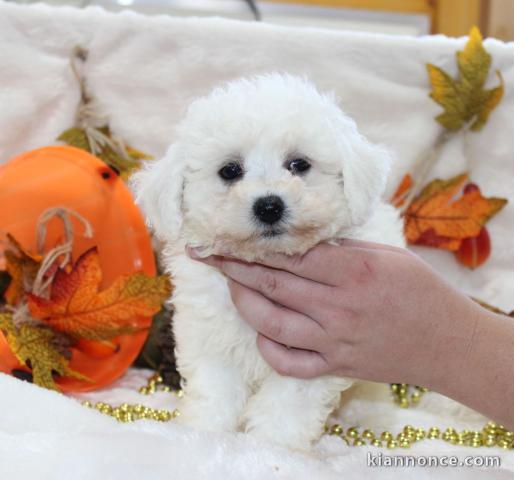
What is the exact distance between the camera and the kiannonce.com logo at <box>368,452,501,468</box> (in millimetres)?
1465

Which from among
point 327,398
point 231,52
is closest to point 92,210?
point 231,52

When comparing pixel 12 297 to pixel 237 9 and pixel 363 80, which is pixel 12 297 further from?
pixel 237 9

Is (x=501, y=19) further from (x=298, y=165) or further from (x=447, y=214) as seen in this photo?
(x=298, y=165)

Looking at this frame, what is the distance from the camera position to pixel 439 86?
8.17 feet

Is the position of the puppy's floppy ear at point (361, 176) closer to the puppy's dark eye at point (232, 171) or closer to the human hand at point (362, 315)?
the human hand at point (362, 315)

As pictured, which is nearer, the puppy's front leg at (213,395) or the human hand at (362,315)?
the human hand at (362,315)

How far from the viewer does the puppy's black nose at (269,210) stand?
1471 mm

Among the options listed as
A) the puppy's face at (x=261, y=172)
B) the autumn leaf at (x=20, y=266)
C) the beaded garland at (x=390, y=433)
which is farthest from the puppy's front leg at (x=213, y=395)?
the autumn leaf at (x=20, y=266)

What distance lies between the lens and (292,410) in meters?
1.66

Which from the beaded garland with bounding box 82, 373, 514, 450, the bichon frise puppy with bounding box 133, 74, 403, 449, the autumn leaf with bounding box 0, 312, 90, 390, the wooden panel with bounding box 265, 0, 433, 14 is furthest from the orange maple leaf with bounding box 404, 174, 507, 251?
the wooden panel with bounding box 265, 0, 433, 14

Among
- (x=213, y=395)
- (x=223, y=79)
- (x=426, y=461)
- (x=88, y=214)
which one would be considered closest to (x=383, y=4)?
(x=223, y=79)

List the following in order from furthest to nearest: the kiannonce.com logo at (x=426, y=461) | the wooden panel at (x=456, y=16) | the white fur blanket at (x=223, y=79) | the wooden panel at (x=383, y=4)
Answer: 1. the wooden panel at (x=383, y=4)
2. the wooden panel at (x=456, y=16)
3. the white fur blanket at (x=223, y=79)
4. the kiannonce.com logo at (x=426, y=461)

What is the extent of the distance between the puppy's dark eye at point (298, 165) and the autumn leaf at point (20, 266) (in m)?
0.88

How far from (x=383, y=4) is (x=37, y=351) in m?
3.15
